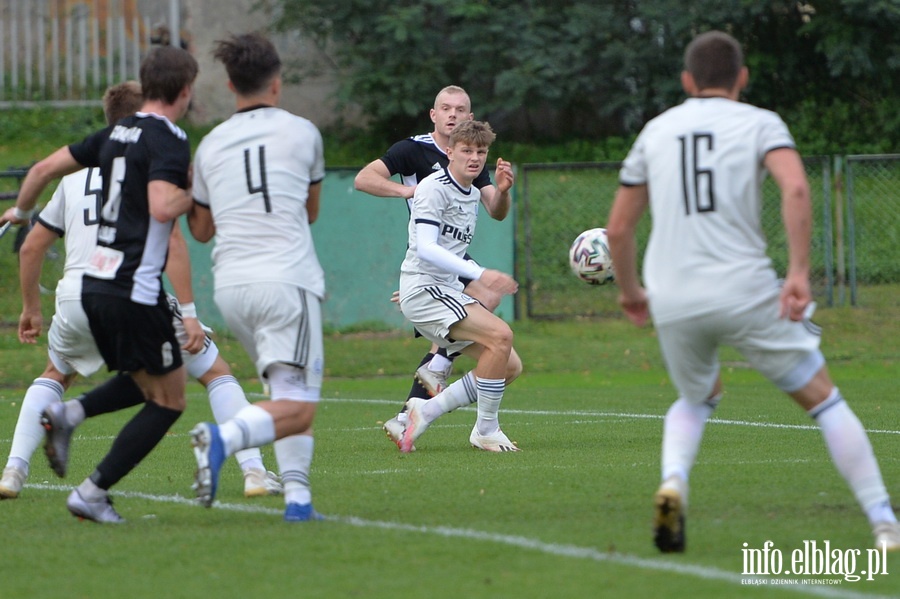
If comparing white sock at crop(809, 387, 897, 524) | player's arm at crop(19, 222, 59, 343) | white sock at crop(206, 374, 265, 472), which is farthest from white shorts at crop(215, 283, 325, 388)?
white sock at crop(809, 387, 897, 524)

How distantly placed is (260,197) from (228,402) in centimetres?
157

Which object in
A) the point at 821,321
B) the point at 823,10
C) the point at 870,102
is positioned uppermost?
the point at 823,10

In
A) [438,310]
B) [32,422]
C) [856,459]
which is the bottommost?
[32,422]

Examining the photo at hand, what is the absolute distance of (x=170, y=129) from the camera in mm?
5652

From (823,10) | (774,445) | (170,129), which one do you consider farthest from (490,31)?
(170,129)

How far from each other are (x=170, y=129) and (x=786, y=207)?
2.53 meters

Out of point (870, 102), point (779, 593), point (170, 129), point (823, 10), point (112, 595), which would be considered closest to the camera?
point (779, 593)

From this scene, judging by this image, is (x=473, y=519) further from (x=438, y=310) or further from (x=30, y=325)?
(x=438, y=310)

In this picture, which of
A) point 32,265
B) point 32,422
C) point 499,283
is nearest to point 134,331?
point 32,265

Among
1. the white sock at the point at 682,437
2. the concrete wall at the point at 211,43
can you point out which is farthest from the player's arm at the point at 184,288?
Result: the concrete wall at the point at 211,43

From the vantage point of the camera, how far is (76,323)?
19.8 ft

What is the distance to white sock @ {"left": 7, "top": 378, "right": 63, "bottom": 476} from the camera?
22.4 ft

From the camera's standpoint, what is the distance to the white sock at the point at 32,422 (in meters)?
6.83

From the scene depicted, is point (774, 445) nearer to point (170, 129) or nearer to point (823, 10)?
point (170, 129)
